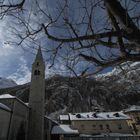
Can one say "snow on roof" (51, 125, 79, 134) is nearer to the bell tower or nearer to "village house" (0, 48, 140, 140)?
"village house" (0, 48, 140, 140)

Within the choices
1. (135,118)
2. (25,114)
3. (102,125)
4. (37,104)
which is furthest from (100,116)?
(25,114)

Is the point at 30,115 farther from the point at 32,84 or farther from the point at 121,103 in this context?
the point at 121,103

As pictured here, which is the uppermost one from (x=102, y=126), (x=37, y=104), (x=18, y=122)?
(x=37, y=104)

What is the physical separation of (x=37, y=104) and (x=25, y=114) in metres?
3.60

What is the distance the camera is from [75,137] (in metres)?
29.9

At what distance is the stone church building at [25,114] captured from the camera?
21.1 meters

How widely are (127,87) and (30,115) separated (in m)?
26.3

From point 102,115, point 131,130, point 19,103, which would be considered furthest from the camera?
point 102,115

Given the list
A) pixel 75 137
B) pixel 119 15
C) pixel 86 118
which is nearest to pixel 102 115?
pixel 86 118

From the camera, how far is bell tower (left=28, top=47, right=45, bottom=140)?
27.5m

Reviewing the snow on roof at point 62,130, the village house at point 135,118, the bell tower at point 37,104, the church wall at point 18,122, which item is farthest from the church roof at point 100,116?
the church wall at point 18,122

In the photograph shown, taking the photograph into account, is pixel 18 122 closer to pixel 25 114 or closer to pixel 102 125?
pixel 25 114

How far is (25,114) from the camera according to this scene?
2725cm

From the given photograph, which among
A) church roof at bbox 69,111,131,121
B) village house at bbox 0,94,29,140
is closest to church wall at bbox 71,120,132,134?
church roof at bbox 69,111,131,121
